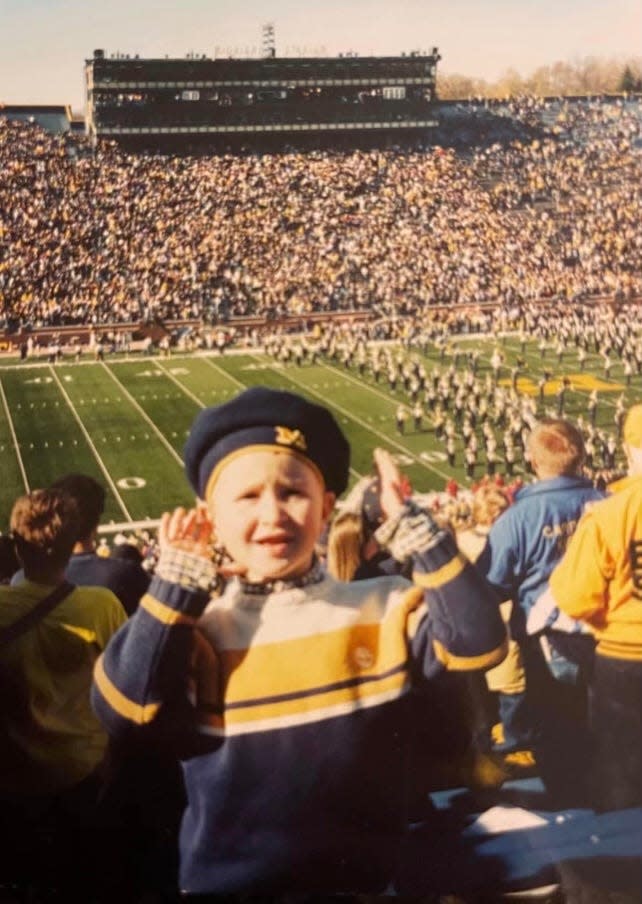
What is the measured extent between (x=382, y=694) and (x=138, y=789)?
450mm

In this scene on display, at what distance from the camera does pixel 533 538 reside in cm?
165

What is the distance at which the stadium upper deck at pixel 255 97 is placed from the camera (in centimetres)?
233

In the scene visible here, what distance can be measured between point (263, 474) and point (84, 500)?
454 mm

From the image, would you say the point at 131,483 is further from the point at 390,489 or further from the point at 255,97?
the point at 390,489

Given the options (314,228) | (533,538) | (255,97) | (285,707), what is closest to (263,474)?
(285,707)

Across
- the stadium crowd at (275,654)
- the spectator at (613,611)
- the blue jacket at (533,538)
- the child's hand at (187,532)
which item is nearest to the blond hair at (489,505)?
the stadium crowd at (275,654)

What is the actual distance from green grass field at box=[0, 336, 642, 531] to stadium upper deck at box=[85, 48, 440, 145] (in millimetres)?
870

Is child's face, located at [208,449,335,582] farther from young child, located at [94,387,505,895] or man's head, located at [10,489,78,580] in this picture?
man's head, located at [10,489,78,580]

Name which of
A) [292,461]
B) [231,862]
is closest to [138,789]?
[231,862]

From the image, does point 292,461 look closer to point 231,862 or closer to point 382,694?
point 382,694

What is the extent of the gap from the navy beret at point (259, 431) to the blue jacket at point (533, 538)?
0.61 m

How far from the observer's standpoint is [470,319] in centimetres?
620

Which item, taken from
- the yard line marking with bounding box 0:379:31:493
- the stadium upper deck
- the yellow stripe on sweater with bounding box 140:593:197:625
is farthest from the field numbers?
the yellow stripe on sweater with bounding box 140:593:197:625

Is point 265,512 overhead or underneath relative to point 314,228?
underneath
